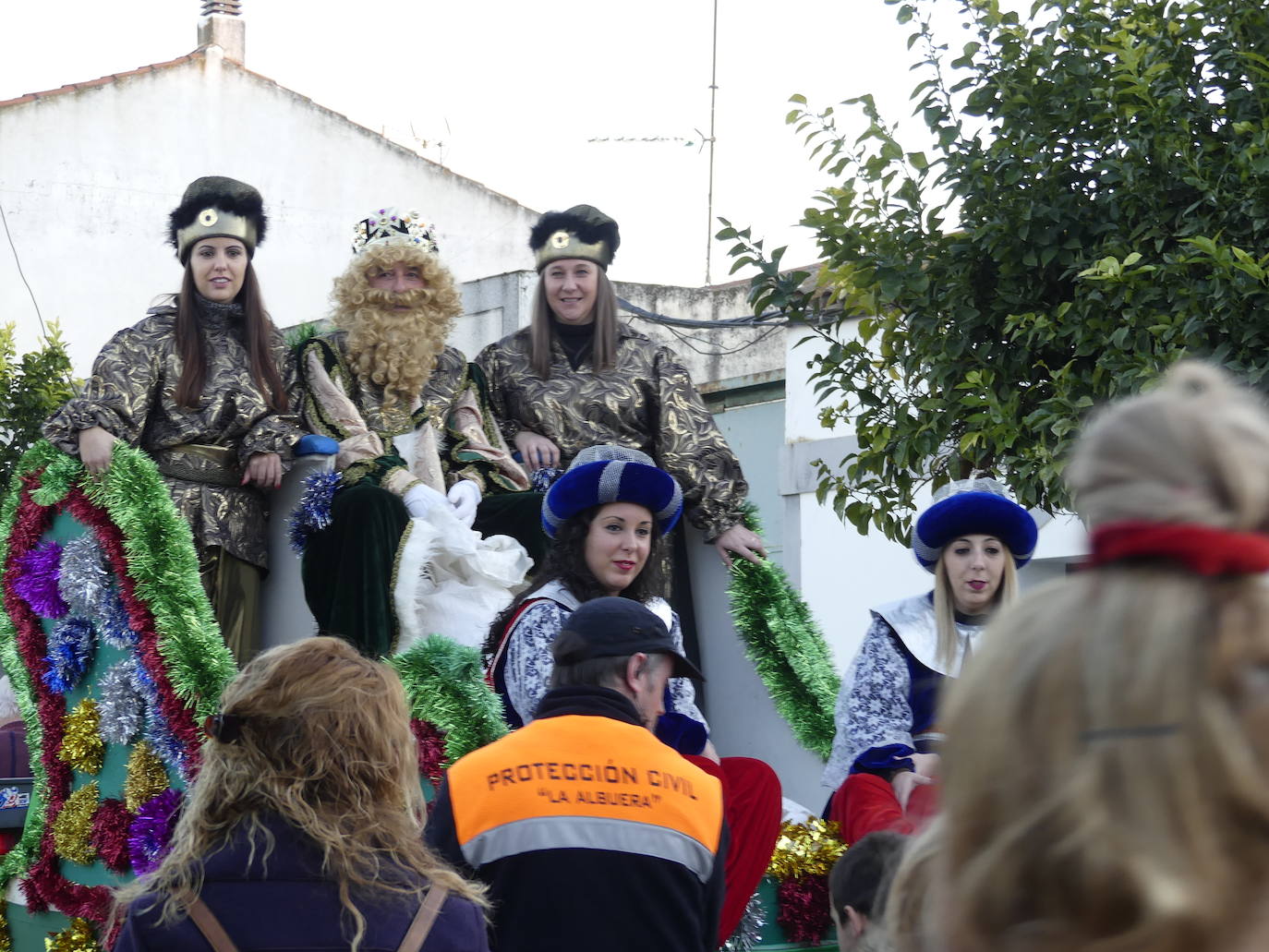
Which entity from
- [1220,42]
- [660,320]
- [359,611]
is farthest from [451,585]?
[660,320]

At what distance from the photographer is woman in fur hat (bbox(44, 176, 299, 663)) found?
218 inches

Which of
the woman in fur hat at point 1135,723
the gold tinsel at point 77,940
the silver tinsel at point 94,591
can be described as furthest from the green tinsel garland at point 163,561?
the woman in fur hat at point 1135,723

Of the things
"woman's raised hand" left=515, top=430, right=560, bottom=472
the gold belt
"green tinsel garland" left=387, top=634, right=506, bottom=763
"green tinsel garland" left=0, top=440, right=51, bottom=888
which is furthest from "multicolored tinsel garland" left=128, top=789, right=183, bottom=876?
"woman's raised hand" left=515, top=430, right=560, bottom=472

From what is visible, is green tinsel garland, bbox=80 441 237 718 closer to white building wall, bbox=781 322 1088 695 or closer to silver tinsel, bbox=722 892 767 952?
silver tinsel, bbox=722 892 767 952

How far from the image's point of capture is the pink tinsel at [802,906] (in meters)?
4.61

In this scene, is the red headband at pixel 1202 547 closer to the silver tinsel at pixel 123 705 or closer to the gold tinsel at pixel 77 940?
the silver tinsel at pixel 123 705

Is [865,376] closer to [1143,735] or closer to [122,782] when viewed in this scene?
[122,782]

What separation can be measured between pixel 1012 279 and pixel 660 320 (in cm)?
864

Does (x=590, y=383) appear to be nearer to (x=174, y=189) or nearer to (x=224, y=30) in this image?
(x=174, y=189)

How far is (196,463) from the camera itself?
18.4 feet

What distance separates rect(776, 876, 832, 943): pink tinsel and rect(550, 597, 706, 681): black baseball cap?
1.60 m

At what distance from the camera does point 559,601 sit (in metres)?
4.55

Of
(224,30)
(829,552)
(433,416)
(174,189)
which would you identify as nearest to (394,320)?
(433,416)

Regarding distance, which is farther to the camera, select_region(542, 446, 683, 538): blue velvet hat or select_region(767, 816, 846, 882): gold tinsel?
select_region(542, 446, 683, 538): blue velvet hat
